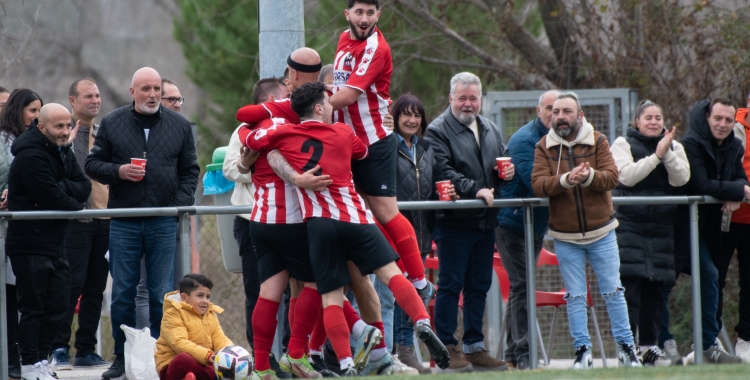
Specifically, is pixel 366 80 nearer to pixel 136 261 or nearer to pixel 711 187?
pixel 136 261

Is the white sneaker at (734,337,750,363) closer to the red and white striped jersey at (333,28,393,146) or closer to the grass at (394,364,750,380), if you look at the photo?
the grass at (394,364,750,380)

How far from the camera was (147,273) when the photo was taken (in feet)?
25.1

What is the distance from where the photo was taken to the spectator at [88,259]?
328 inches

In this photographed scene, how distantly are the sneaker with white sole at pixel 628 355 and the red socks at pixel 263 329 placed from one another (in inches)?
96.5

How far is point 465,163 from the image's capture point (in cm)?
802

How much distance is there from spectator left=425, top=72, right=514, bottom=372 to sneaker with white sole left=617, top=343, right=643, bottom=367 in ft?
2.64

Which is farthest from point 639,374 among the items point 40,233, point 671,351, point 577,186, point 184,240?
point 40,233

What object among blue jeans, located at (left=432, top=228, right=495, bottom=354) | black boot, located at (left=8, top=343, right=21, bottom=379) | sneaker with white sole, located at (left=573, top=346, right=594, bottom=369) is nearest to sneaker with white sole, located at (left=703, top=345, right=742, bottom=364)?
sneaker with white sole, located at (left=573, top=346, right=594, bottom=369)

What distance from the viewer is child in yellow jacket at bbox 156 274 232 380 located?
699 centimetres

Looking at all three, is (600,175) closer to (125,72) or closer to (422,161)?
(422,161)

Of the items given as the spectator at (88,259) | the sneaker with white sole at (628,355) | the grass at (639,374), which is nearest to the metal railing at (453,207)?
the sneaker with white sole at (628,355)

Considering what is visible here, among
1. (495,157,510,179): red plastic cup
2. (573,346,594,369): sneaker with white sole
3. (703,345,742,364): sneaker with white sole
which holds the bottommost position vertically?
(703,345,742,364): sneaker with white sole

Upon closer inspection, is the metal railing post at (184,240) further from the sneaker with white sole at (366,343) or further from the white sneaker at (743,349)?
the white sneaker at (743,349)

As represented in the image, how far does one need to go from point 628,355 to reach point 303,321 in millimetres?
2304
